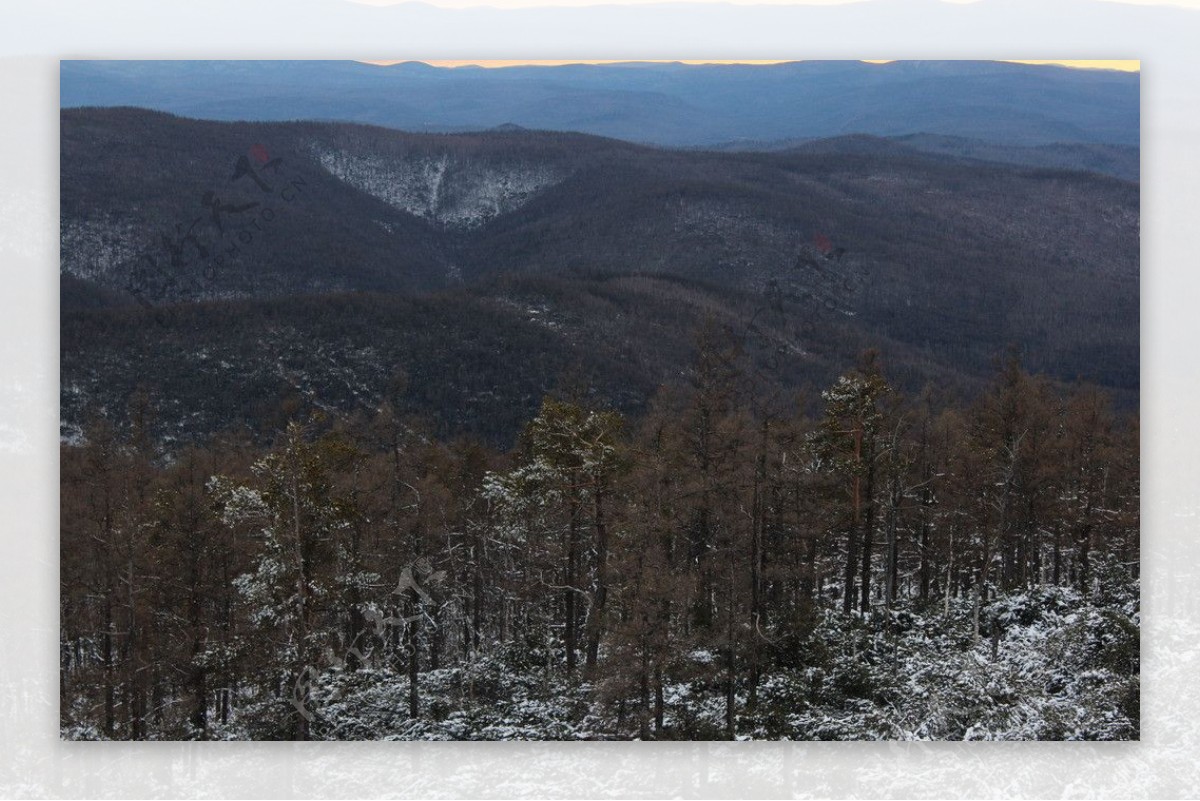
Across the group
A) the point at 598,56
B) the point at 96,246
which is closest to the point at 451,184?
the point at 96,246

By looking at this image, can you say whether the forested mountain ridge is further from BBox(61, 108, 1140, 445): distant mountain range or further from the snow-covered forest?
BBox(61, 108, 1140, 445): distant mountain range

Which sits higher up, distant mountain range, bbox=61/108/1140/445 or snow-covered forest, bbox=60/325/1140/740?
distant mountain range, bbox=61/108/1140/445

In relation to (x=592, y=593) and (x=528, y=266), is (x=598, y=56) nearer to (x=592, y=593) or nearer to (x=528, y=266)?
(x=592, y=593)

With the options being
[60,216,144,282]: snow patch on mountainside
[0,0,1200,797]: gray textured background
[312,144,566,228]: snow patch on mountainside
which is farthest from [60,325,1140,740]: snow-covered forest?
[312,144,566,228]: snow patch on mountainside

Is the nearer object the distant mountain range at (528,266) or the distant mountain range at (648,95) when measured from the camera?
the distant mountain range at (648,95)

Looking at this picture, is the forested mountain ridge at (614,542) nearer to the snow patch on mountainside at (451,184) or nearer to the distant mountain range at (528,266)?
the distant mountain range at (528,266)

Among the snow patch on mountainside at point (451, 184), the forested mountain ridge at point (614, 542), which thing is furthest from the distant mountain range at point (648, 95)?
the snow patch on mountainside at point (451, 184)

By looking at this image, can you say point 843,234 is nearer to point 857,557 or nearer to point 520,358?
point 520,358
